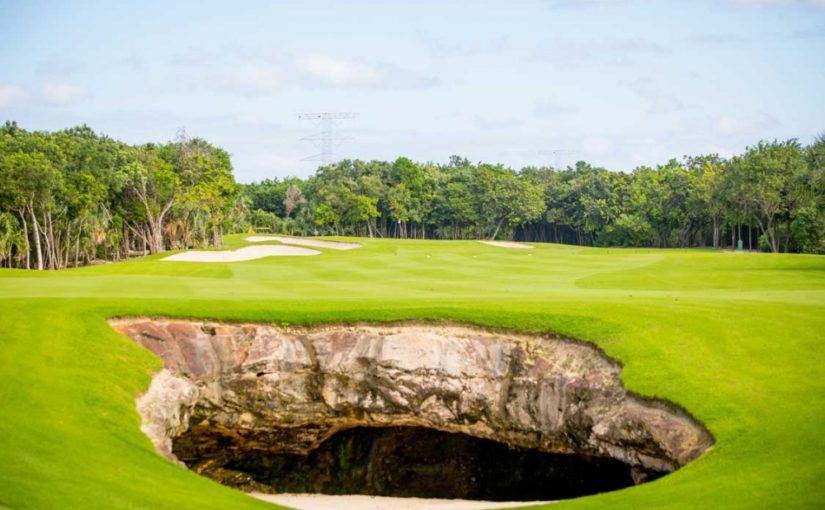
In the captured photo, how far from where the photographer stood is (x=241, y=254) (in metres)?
60.8

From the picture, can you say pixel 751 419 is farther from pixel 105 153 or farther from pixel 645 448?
pixel 105 153

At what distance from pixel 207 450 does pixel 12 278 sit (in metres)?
13.7

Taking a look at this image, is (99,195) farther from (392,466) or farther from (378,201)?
(378,201)

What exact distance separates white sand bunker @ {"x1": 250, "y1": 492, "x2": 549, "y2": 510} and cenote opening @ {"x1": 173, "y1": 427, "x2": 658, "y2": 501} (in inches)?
47.0

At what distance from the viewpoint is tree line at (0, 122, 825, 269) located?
59531 mm

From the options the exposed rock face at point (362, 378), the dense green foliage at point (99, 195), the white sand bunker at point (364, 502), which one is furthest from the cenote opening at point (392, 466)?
the dense green foliage at point (99, 195)

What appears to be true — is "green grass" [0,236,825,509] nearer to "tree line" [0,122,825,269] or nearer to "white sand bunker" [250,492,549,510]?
"white sand bunker" [250,492,549,510]

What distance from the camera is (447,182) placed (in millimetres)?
134875

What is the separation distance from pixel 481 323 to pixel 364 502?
605 cm

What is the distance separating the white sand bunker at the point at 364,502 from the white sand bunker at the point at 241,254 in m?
29.0

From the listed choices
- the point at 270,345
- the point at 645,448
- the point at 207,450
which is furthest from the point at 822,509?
the point at 207,450

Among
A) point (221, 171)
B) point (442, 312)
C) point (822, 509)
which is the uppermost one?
point (221, 171)

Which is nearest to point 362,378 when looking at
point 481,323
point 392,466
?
point 481,323

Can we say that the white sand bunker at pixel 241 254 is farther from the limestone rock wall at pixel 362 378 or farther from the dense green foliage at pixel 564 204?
the dense green foliage at pixel 564 204
